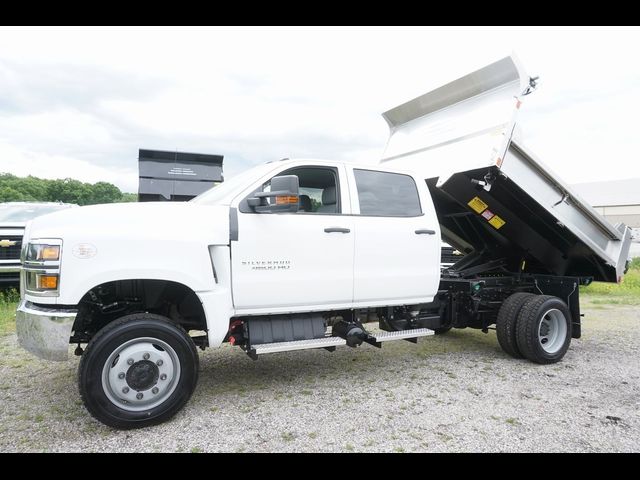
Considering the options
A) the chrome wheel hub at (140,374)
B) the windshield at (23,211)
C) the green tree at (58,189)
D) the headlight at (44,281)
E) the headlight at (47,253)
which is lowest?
the chrome wheel hub at (140,374)

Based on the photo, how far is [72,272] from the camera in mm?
3490

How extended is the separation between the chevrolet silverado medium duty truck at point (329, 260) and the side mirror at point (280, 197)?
0.04 ft

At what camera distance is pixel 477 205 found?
5598 millimetres

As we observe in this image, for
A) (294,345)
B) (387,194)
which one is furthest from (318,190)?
(294,345)

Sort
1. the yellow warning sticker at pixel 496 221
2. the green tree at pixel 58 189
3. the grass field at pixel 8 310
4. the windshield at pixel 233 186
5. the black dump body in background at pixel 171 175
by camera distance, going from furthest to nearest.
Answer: the green tree at pixel 58 189 → the black dump body in background at pixel 171 175 → the grass field at pixel 8 310 → the yellow warning sticker at pixel 496 221 → the windshield at pixel 233 186

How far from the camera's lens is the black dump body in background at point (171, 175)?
10.3 metres

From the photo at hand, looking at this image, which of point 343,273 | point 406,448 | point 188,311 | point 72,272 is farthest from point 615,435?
point 72,272

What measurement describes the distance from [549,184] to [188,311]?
414cm

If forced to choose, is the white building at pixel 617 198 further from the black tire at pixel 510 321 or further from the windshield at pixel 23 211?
the windshield at pixel 23 211

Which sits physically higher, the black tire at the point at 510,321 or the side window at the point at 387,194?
the side window at the point at 387,194

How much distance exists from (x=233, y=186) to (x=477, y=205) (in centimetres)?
290

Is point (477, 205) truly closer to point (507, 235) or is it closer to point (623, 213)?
point (507, 235)

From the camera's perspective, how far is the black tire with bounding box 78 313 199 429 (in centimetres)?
349

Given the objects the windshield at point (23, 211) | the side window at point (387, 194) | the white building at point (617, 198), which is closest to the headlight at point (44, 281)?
the side window at point (387, 194)
